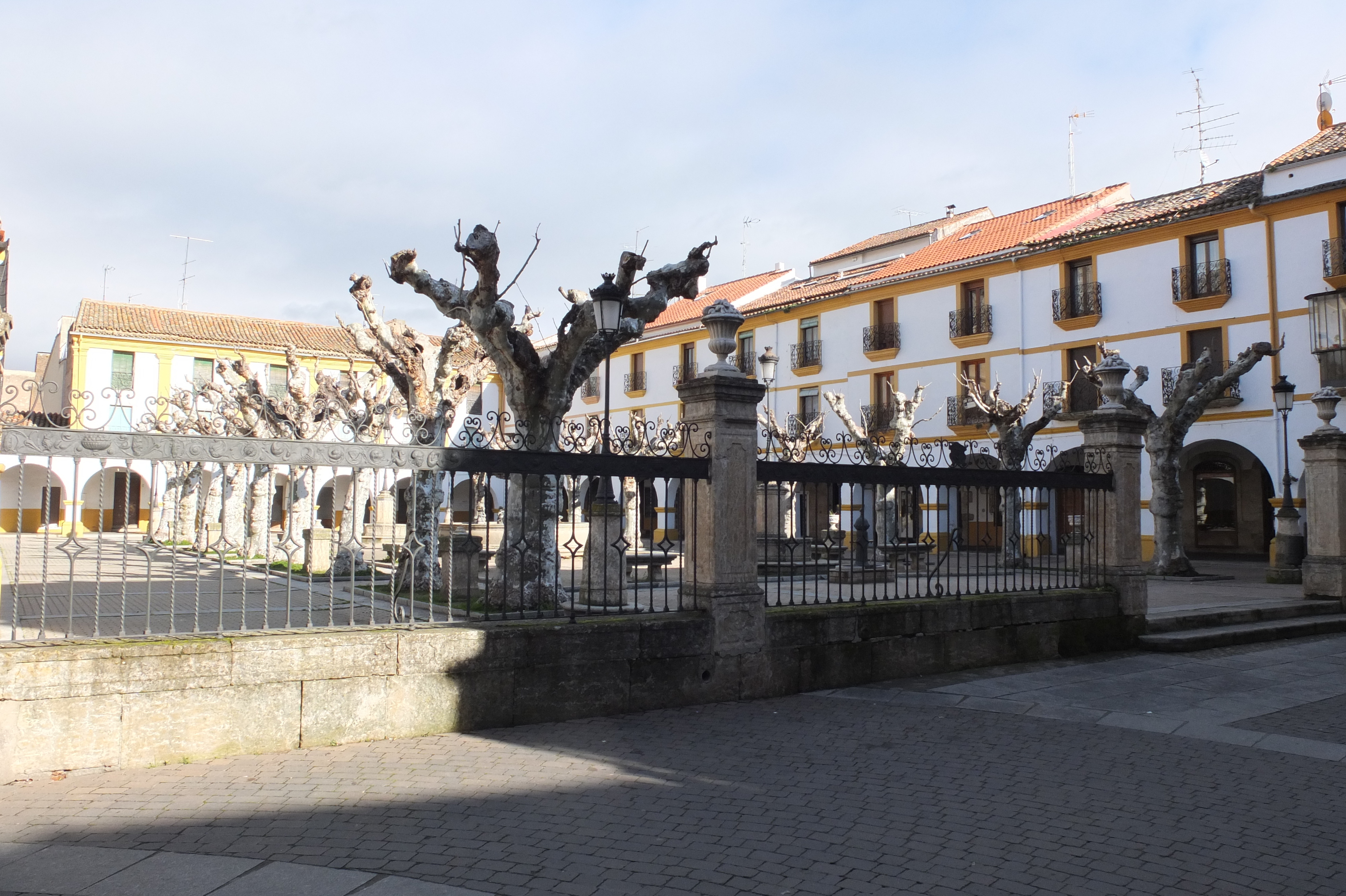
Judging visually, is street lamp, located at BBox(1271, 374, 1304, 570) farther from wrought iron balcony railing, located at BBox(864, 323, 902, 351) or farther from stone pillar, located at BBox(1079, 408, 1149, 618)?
wrought iron balcony railing, located at BBox(864, 323, 902, 351)

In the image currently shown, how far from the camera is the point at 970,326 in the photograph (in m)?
31.1

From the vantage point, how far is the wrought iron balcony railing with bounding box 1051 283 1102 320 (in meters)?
27.8

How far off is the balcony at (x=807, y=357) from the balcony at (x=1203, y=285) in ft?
41.5

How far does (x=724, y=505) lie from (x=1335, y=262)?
2229 centimetres

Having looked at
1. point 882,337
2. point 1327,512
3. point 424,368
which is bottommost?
point 1327,512

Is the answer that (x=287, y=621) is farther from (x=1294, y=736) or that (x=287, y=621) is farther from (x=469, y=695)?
(x=1294, y=736)

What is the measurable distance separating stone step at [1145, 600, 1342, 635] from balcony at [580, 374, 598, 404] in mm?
33258

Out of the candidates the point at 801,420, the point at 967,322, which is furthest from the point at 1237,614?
the point at 801,420

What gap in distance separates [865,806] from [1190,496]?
27.3 metres

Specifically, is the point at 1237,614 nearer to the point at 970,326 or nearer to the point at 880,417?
the point at 970,326

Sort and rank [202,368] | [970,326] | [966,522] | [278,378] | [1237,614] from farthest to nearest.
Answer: [278,378] → [202,368] → [970,326] → [1237,614] → [966,522]

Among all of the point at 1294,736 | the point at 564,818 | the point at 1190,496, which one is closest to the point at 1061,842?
the point at 564,818

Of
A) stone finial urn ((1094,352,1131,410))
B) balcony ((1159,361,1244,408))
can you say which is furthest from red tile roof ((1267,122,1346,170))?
stone finial urn ((1094,352,1131,410))

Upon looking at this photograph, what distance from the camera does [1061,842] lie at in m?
4.31
